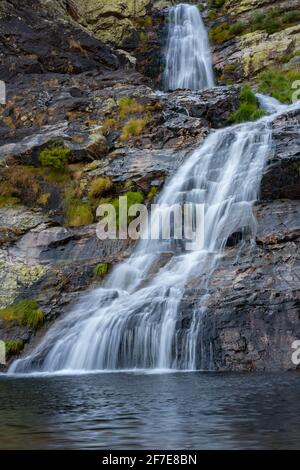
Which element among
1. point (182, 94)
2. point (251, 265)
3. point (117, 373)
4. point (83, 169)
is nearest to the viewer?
point (117, 373)

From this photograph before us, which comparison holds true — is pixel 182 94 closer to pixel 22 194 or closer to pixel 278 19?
pixel 22 194

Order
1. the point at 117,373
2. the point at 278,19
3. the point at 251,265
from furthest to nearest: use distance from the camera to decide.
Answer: the point at 278,19 < the point at 251,265 < the point at 117,373

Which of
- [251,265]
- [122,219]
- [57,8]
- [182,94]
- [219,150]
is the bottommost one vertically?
[251,265]

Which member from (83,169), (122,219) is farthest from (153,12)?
(122,219)

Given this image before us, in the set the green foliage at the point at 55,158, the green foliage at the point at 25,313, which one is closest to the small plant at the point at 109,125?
the green foliage at the point at 55,158

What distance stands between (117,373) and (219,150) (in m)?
9.84

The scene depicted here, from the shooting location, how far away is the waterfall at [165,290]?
11.7 metres

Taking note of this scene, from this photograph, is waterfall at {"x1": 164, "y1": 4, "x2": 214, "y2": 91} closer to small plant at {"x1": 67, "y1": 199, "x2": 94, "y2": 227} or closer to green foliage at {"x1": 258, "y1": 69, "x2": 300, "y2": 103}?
green foliage at {"x1": 258, "y1": 69, "x2": 300, "y2": 103}

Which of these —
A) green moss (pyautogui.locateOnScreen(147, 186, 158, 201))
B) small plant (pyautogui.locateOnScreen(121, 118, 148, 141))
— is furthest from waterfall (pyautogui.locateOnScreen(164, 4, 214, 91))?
green moss (pyautogui.locateOnScreen(147, 186, 158, 201))

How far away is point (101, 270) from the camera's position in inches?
590

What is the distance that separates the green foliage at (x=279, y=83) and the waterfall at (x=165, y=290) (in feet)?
22.2

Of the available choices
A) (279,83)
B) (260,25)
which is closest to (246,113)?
(279,83)

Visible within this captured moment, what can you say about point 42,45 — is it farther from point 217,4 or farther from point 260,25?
point 217,4

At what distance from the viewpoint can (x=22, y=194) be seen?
1950 centimetres
